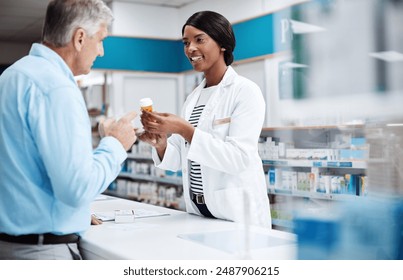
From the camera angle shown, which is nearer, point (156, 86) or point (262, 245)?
point (262, 245)

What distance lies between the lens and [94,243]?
1.59 m

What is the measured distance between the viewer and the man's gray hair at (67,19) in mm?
1413

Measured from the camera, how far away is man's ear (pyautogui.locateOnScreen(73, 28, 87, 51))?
4.70 feet

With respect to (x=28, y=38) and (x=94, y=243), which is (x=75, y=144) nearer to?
(x=94, y=243)

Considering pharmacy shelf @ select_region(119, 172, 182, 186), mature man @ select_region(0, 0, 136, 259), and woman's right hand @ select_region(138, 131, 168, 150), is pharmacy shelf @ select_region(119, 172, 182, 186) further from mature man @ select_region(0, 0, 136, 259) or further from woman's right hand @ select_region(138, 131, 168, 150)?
mature man @ select_region(0, 0, 136, 259)

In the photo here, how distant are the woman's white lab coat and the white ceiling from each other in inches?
184

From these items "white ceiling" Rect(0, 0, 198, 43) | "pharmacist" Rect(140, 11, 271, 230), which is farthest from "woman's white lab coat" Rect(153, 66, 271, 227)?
"white ceiling" Rect(0, 0, 198, 43)

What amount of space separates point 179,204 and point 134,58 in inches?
93.7

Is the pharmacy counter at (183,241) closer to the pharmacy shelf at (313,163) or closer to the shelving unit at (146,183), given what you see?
the pharmacy shelf at (313,163)

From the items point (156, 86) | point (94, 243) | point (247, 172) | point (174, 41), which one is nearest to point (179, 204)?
point (156, 86)

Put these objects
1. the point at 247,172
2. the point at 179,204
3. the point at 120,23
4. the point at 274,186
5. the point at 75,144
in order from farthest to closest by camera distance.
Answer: the point at 120,23
the point at 179,204
the point at 274,186
the point at 247,172
the point at 75,144

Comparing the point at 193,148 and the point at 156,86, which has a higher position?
the point at 156,86

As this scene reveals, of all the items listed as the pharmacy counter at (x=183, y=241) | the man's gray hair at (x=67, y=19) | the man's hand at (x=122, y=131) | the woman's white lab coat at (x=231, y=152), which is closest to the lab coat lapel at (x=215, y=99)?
the woman's white lab coat at (x=231, y=152)

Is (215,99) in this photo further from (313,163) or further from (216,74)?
(313,163)
